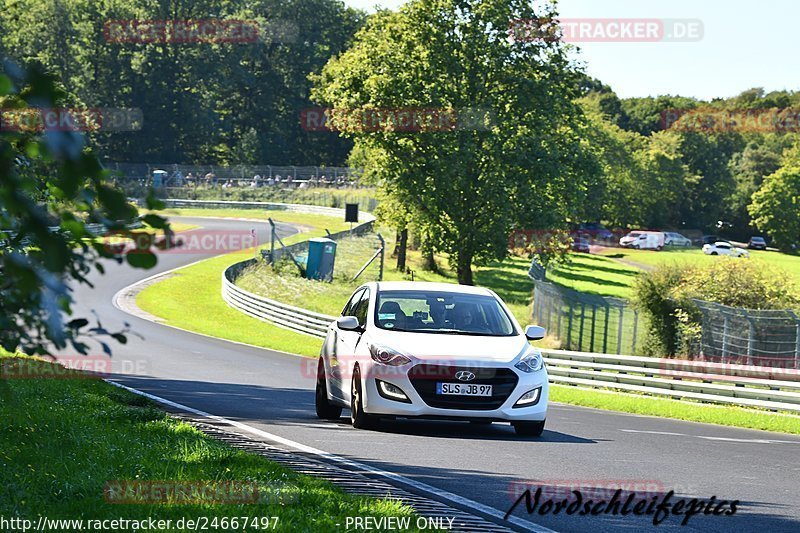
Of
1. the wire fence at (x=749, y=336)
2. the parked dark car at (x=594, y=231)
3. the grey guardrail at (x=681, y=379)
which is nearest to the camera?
the grey guardrail at (x=681, y=379)

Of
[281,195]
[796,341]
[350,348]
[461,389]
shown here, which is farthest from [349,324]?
[281,195]

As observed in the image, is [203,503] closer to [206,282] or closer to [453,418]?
[453,418]

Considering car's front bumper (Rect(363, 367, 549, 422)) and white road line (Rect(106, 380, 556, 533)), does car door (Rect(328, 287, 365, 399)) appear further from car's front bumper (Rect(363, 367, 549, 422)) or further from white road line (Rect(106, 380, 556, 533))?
white road line (Rect(106, 380, 556, 533))

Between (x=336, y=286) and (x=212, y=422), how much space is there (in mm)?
38766

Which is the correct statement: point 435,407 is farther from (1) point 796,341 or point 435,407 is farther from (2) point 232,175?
(2) point 232,175

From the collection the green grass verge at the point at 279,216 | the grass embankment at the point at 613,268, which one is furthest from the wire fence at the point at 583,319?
the green grass verge at the point at 279,216

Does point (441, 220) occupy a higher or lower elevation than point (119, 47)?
lower

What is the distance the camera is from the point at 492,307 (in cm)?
1366

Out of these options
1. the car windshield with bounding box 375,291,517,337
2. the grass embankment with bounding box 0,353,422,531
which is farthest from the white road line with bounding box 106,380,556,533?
the car windshield with bounding box 375,291,517,337

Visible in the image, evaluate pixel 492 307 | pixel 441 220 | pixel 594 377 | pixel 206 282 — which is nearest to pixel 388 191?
pixel 441 220

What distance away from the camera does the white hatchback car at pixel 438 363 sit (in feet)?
39.7

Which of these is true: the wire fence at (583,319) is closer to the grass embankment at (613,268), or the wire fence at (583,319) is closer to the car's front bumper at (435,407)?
the car's front bumper at (435,407)

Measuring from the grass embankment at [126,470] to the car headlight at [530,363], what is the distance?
364 cm

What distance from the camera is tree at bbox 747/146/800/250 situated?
13112 cm
